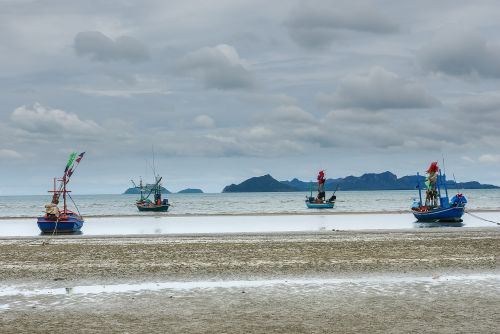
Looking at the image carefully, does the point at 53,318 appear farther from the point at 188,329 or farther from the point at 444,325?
the point at 444,325

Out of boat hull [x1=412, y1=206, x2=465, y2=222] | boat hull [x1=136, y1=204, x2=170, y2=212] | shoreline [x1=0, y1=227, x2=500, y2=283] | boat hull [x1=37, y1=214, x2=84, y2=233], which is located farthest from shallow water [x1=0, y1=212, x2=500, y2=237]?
boat hull [x1=136, y1=204, x2=170, y2=212]

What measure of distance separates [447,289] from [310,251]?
1157cm

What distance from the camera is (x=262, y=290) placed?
17953 mm

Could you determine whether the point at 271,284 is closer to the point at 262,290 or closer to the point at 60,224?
the point at 262,290

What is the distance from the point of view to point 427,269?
22016 millimetres

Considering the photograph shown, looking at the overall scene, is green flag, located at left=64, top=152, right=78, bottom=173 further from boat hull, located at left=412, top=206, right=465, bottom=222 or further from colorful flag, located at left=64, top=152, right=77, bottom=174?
boat hull, located at left=412, top=206, right=465, bottom=222

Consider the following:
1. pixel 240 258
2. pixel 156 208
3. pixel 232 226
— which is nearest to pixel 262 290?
pixel 240 258

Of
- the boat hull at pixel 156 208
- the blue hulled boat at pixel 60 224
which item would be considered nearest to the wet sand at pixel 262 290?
the blue hulled boat at pixel 60 224

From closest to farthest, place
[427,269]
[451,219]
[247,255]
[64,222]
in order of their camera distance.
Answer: [427,269] → [247,255] → [64,222] → [451,219]

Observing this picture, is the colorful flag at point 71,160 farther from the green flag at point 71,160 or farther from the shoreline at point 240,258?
the shoreline at point 240,258

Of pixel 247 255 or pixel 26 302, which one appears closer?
pixel 26 302

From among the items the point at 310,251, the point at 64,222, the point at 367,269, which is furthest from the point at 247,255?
the point at 64,222

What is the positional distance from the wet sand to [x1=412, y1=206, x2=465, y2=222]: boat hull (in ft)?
110

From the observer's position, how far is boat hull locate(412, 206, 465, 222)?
62188 millimetres
